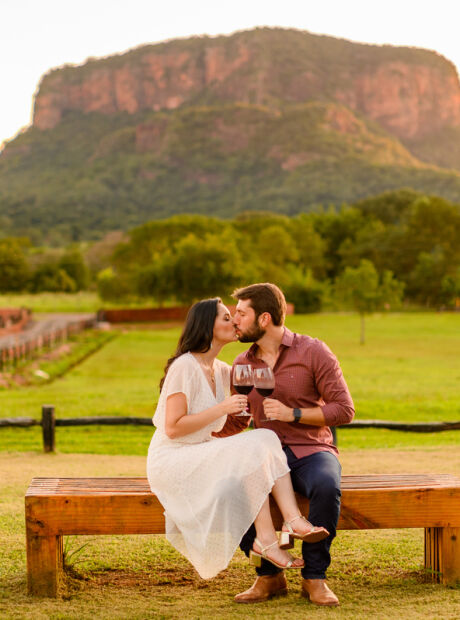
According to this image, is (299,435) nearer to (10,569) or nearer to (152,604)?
(152,604)

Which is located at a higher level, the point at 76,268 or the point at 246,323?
the point at 246,323

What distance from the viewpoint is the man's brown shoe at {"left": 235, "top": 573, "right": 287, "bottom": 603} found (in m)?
4.46

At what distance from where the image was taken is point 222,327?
4.83 m

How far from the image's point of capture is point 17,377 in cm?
2344

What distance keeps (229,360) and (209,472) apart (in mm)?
26660

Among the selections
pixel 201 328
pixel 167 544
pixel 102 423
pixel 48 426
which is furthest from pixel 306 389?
pixel 48 426

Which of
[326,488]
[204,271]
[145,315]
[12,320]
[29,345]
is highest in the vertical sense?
[326,488]

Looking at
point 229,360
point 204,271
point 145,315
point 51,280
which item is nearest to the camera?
point 229,360

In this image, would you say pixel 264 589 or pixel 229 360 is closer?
pixel 264 589

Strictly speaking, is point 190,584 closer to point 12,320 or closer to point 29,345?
point 29,345

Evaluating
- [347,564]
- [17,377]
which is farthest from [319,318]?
[347,564]

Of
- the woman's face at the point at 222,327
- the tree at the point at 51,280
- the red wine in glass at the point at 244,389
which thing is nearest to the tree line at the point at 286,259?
the tree at the point at 51,280

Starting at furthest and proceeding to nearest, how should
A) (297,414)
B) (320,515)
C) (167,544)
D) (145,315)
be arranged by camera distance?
(145,315) → (167,544) → (297,414) → (320,515)

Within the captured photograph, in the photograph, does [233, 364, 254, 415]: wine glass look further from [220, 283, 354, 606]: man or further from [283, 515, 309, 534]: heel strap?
[283, 515, 309, 534]: heel strap
